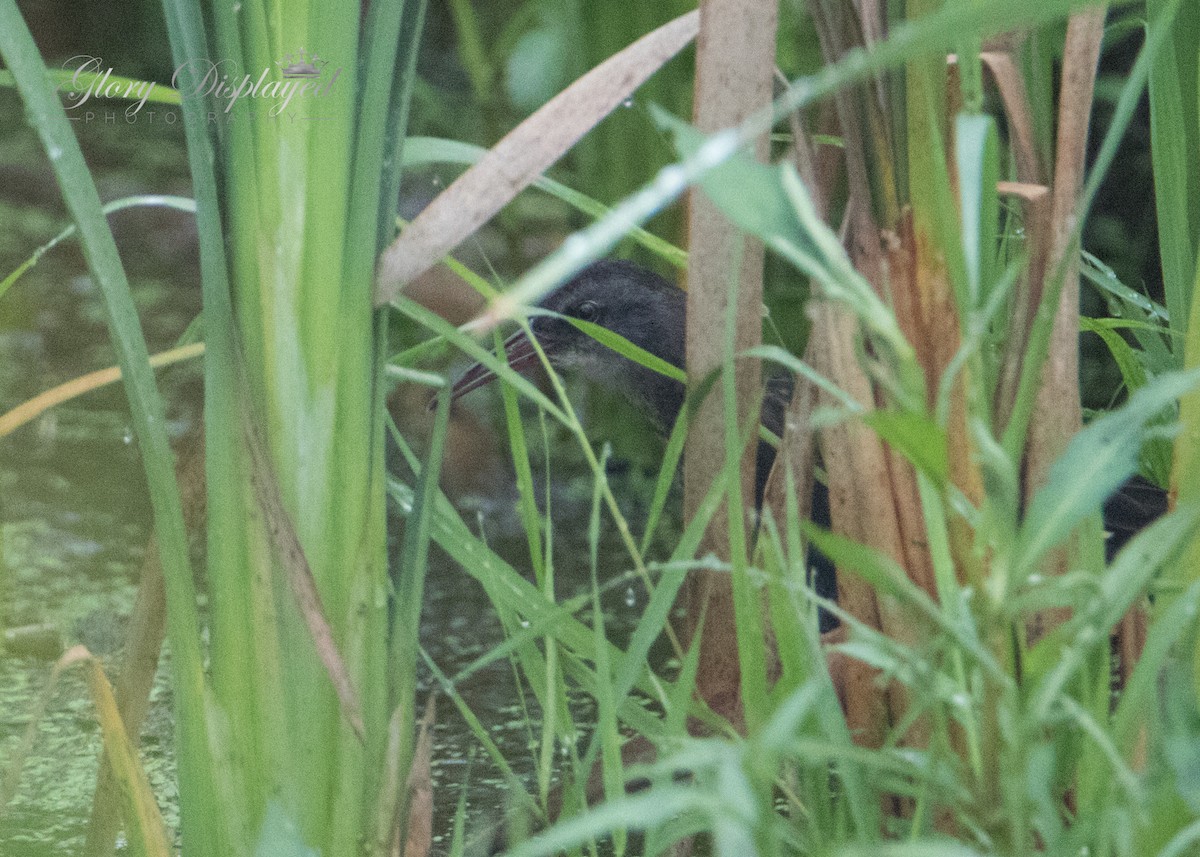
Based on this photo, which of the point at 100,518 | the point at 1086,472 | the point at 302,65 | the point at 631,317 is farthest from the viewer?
the point at 631,317

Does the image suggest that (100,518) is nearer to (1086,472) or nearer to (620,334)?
(620,334)

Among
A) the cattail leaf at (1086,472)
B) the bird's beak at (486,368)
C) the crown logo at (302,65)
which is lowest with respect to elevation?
the cattail leaf at (1086,472)

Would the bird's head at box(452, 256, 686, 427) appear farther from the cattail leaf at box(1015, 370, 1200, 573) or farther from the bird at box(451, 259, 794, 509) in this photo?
the cattail leaf at box(1015, 370, 1200, 573)

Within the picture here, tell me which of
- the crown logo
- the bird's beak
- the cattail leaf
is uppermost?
the crown logo

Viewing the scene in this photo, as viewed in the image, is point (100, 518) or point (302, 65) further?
point (100, 518)

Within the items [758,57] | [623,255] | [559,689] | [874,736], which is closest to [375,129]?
[758,57]

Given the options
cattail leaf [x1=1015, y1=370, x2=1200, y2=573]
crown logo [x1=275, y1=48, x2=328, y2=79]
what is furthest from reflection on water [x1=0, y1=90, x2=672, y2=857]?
cattail leaf [x1=1015, y1=370, x2=1200, y2=573]

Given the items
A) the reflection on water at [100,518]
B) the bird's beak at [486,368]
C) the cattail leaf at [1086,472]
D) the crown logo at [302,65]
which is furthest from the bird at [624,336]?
the cattail leaf at [1086,472]

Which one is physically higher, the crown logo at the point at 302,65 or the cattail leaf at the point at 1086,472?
the crown logo at the point at 302,65

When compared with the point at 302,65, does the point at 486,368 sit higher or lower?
lower

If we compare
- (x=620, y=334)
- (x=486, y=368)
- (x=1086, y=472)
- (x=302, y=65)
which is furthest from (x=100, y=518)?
(x=1086, y=472)

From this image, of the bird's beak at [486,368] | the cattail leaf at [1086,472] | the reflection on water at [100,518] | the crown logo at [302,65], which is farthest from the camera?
the bird's beak at [486,368]

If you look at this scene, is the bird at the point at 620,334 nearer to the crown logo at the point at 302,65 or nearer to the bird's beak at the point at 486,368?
the bird's beak at the point at 486,368

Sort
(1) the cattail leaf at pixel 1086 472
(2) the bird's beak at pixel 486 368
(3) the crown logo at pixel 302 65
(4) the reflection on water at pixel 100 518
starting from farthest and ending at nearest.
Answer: (2) the bird's beak at pixel 486 368 → (4) the reflection on water at pixel 100 518 → (3) the crown logo at pixel 302 65 → (1) the cattail leaf at pixel 1086 472
